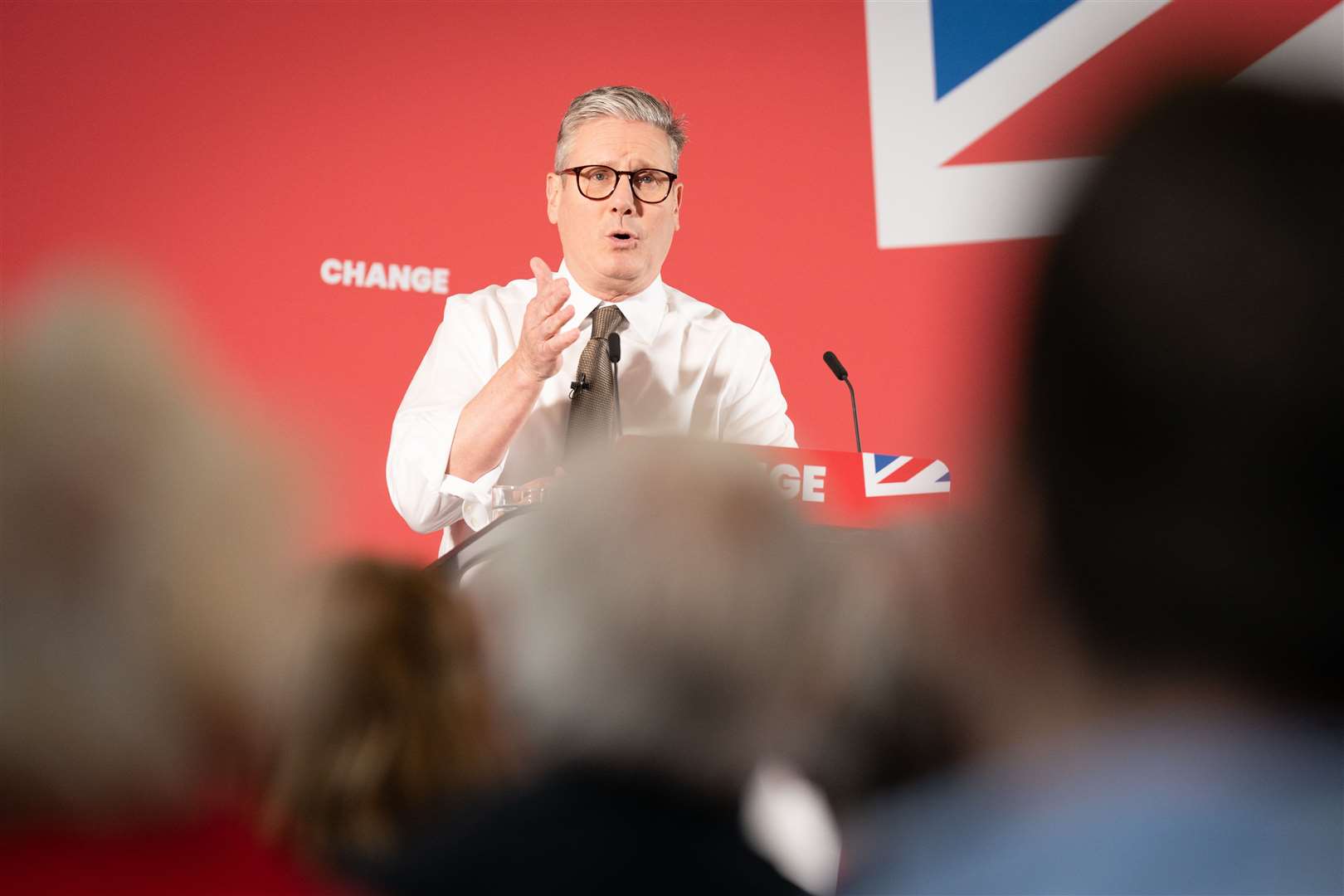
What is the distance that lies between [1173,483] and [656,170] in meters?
2.89

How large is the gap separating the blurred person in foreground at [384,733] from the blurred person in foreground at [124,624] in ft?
0.10

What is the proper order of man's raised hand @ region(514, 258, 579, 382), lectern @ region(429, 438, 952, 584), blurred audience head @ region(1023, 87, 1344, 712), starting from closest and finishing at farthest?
blurred audience head @ region(1023, 87, 1344, 712) < lectern @ region(429, 438, 952, 584) < man's raised hand @ region(514, 258, 579, 382)

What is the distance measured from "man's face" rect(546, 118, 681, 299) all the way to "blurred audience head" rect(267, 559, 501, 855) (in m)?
2.63

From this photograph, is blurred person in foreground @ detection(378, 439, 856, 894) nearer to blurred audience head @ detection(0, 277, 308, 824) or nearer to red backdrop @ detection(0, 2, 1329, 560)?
blurred audience head @ detection(0, 277, 308, 824)

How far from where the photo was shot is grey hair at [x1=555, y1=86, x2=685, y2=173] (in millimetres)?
3238

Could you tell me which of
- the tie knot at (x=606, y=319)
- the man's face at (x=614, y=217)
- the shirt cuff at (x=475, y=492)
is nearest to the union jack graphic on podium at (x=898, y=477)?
the shirt cuff at (x=475, y=492)

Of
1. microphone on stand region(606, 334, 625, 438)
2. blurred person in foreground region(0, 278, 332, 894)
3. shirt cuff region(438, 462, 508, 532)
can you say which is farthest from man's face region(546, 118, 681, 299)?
blurred person in foreground region(0, 278, 332, 894)

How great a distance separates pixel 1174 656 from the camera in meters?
0.53

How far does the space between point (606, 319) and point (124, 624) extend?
107 inches

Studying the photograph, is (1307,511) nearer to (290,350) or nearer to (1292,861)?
(1292,861)

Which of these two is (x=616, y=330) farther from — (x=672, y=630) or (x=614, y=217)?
(x=672, y=630)

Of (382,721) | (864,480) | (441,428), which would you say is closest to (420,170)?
(441,428)

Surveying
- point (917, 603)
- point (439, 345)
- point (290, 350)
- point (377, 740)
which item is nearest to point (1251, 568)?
point (917, 603)

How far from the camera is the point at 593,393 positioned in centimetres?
305
